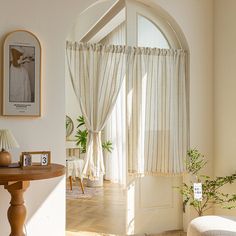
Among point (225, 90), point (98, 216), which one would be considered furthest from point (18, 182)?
point (225, 90)

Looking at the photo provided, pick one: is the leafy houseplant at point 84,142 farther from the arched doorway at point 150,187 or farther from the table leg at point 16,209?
the table leg at point 16,209

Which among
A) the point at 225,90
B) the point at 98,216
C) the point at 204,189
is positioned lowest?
the point at 98,216

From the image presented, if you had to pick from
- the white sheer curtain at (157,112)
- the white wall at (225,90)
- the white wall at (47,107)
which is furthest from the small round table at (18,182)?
the white wall at (225,90)

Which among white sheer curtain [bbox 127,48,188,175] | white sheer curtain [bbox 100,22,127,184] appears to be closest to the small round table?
white sheer curtain [bbox 127,48,188,175]

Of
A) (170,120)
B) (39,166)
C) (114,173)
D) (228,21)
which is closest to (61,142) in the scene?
(39,166)

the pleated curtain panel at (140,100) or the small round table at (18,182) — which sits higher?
the pleated curtain panel at (140,100)

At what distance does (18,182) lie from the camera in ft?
9.04

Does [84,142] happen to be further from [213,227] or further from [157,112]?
[213,227]

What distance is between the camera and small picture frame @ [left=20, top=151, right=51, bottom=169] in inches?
113

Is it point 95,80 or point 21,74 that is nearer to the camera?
point 21,74

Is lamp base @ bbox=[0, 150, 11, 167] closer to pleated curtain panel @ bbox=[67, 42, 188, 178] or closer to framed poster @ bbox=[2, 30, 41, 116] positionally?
framed poster @ bbox=[2, 30, 41, 116]

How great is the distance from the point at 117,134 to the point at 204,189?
10.0 ft

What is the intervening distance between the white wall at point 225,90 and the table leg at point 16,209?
218cm

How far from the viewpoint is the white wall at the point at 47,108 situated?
3.23 metres
